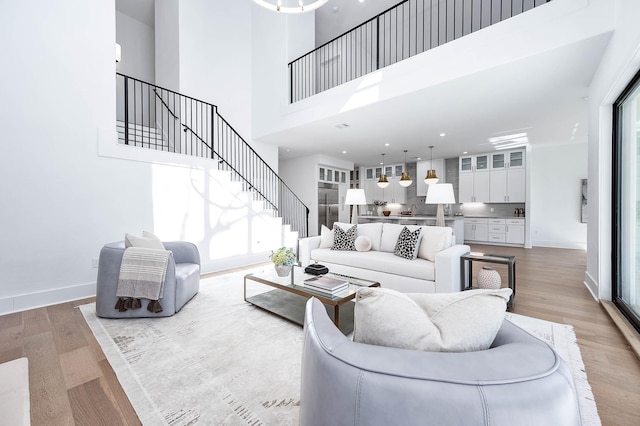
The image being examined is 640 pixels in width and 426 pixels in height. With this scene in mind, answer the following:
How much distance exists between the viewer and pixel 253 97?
6.66 meters

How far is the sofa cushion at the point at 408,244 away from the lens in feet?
11.8

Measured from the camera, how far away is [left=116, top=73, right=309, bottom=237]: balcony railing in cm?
575

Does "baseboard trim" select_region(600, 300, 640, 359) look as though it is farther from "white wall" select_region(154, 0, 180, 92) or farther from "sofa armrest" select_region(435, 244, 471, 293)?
"white wall" select_region(154, 0, 180, 92)

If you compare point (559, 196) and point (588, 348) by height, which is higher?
point (559, 196)

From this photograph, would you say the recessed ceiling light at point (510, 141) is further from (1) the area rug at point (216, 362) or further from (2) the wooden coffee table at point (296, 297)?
(2) the wooden coffee table at point (296, 297)

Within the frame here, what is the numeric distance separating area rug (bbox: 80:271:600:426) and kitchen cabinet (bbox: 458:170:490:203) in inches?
238

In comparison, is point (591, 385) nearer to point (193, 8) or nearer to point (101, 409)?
point (101, 409)

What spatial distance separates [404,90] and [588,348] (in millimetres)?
3421

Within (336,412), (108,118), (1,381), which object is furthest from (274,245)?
(336,412)

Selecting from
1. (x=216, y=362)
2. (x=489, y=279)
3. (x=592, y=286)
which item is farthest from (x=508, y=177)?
(x=216, y=362)

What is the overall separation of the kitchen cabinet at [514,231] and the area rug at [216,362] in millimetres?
5666

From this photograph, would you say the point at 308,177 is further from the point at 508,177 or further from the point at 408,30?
the point at 508,177

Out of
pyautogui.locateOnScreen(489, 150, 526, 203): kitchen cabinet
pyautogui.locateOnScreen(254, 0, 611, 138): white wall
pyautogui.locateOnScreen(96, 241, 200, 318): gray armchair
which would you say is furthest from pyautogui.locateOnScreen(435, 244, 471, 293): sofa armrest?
pyautogui.locateOnScreen(489, 150, 526, 203): kitchen cabinet

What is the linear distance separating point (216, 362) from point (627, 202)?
4090mm
